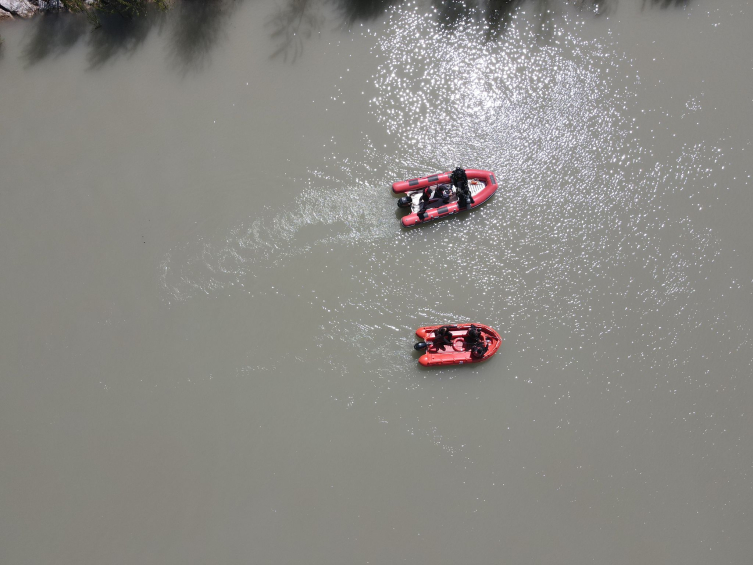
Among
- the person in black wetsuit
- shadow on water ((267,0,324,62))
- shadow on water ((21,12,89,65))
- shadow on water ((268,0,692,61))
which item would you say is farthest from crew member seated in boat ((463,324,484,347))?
shadow on water ((21,12,89,65))

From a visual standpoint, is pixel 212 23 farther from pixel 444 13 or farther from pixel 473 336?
pixel 473 336

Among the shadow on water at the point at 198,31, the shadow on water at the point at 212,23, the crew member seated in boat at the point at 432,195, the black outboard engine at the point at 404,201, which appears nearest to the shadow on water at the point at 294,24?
the shadow on water at the point at 212,23

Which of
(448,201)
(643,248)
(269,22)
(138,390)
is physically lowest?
(138,390)

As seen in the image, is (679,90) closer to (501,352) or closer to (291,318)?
(501,352)

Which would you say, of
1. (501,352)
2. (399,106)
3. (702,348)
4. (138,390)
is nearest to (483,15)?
(399,106)

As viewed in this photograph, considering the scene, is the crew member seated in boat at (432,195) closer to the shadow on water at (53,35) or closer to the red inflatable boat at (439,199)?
the red inflatable boat at (439,199)

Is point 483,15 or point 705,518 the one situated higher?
point 483,15
